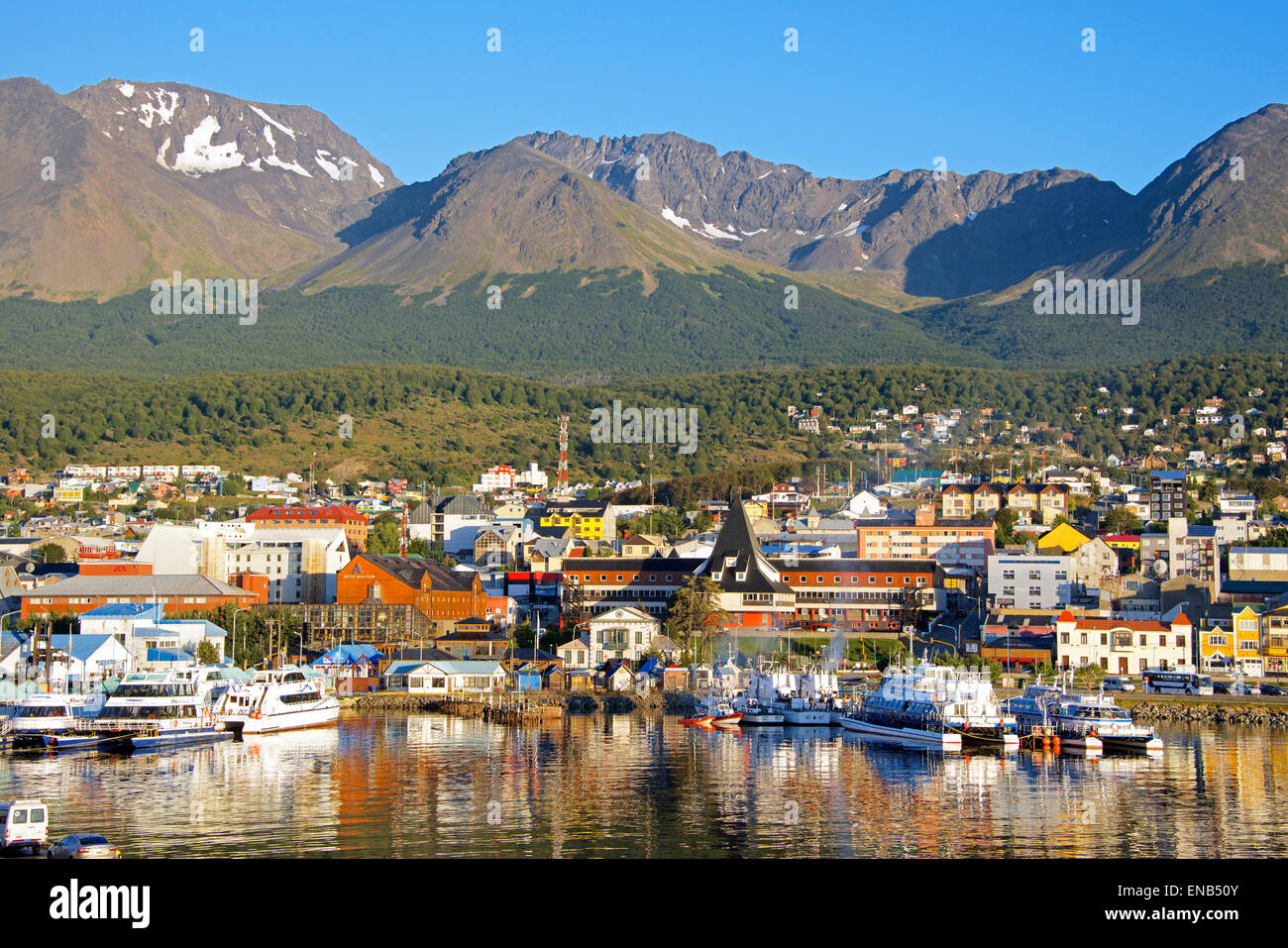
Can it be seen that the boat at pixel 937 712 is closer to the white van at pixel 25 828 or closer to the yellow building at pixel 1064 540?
the white van at pixel 25 828

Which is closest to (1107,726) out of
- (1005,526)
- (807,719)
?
(807,719)

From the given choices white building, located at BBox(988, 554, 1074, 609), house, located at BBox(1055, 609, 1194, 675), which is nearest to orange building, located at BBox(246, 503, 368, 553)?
white building, located at BBox(988, 554, 1074, 609)

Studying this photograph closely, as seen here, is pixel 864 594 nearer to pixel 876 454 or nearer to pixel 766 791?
pixel 766 791

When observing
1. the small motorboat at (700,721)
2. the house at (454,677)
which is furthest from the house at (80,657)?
the small motorboat at (700,721)

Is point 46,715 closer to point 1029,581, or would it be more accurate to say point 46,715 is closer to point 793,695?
point 793,695

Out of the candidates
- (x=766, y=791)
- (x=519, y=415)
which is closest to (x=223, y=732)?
(x=766, y=791)

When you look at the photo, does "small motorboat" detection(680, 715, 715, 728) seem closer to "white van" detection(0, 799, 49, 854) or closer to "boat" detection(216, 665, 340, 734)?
"boat" detection(216, 665, 340, 734)
